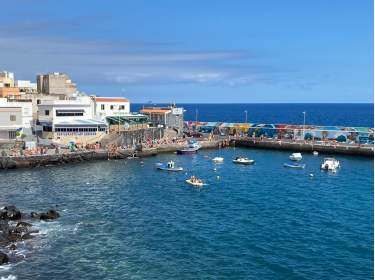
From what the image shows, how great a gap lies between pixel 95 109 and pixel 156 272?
88.8 metres

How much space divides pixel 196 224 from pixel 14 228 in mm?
18966

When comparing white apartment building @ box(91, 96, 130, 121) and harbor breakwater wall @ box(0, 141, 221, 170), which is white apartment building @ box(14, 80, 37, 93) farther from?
harbor breakwater wall @ box(0, 141, 221, 170)

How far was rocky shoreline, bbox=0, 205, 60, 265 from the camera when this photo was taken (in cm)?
4359

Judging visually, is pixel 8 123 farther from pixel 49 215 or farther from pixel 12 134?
pixel 49 215

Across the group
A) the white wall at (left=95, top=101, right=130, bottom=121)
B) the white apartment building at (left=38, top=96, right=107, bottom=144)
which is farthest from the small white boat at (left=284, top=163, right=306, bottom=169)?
the white wall at (left=95, top=101, right=130, bottom=121)

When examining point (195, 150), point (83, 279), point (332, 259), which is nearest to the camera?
point (83, 279)

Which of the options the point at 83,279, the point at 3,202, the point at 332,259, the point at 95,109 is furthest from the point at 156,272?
the point at 95,109

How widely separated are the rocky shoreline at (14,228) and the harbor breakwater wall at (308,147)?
7220 centimetres

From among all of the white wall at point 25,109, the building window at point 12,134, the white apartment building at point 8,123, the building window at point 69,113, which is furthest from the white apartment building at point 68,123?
the building window at point 12,134

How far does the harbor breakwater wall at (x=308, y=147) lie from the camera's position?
106 meters

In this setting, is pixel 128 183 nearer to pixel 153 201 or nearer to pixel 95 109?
pixel 153 201

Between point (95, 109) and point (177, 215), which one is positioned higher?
point (95, 109)

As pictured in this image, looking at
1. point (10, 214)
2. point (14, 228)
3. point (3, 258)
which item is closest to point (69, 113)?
point (10, 214)

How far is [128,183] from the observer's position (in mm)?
75562
